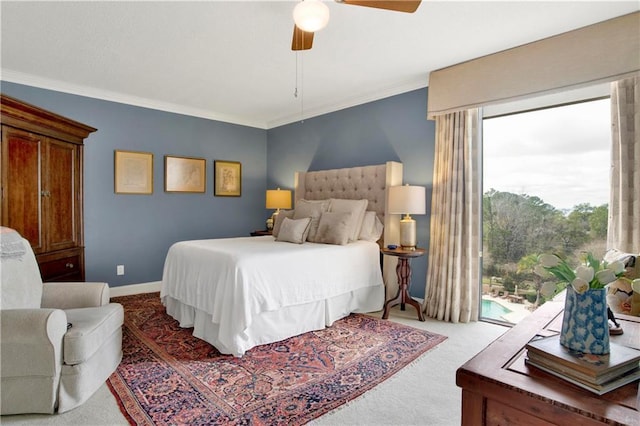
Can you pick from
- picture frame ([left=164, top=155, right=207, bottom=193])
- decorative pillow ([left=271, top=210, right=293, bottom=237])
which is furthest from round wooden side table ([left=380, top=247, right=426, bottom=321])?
picture frame ([left=164, top=155, right=207, bottom=193])

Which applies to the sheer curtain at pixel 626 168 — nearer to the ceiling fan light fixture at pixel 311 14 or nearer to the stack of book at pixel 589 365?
the stack of book at pixel 589 365

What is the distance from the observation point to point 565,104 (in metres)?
2.99

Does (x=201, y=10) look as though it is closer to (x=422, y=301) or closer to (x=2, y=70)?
(x=2, y=70)

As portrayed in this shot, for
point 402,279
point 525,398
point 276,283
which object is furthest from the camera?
point 402,279

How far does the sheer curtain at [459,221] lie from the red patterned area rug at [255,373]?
578 millimetres

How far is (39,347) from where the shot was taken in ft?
5.80

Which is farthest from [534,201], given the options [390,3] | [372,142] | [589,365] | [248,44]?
[248,44]

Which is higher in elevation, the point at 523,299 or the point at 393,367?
the point at 523,299

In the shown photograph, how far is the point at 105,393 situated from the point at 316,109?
4042 millimetres

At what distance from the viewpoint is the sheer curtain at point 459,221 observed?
3312 millimetres

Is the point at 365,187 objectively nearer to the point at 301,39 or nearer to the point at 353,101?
the point at 353,101

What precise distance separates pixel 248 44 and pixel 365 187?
2.04 meters

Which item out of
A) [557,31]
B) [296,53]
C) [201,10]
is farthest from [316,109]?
[557,31]

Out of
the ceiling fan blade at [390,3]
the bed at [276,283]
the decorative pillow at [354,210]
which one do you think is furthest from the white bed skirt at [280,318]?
the ceiling fan blade at [390,3]
